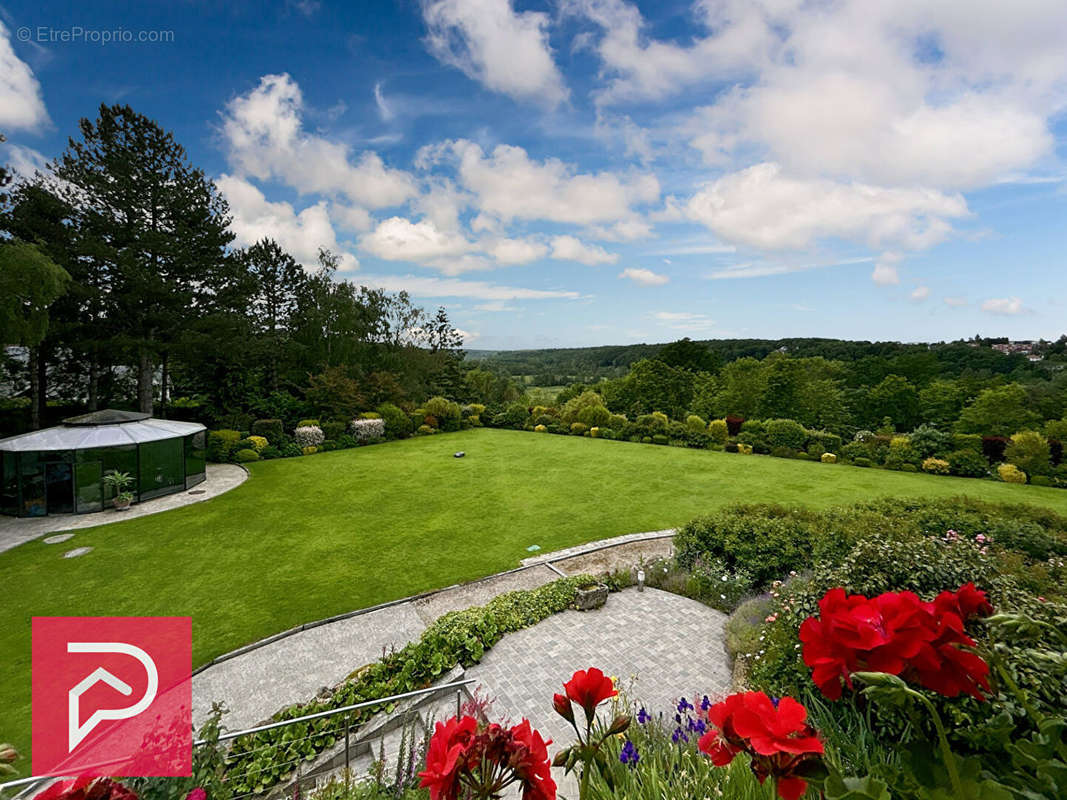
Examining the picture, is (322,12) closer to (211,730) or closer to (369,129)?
(369,129)

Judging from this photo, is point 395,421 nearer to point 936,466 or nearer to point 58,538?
point 58,538

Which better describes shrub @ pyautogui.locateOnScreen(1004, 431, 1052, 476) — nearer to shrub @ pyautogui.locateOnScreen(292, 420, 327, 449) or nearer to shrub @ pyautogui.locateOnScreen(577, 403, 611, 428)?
shrub @ pyautogui.locateOnScreen(577, 403, 611, 428)

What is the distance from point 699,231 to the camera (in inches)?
674

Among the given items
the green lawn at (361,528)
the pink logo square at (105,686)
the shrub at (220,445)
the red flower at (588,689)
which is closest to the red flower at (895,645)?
the red flower at (588,689)

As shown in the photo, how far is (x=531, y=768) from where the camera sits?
1.12 meters

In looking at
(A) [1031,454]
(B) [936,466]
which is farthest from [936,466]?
(A) [1031,454]

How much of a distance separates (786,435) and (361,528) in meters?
17.2

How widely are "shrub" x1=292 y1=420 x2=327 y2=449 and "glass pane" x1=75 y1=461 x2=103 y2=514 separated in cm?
728

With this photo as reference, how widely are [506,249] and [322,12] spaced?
13953 mm

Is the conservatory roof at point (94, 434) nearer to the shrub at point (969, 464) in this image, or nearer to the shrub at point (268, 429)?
the shrub at point (268, 429)

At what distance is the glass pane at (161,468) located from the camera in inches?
460

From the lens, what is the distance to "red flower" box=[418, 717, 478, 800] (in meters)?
1.05

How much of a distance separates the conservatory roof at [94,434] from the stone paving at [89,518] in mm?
1662

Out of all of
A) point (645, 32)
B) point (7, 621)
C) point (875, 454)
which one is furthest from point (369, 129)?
point (875, 454)
